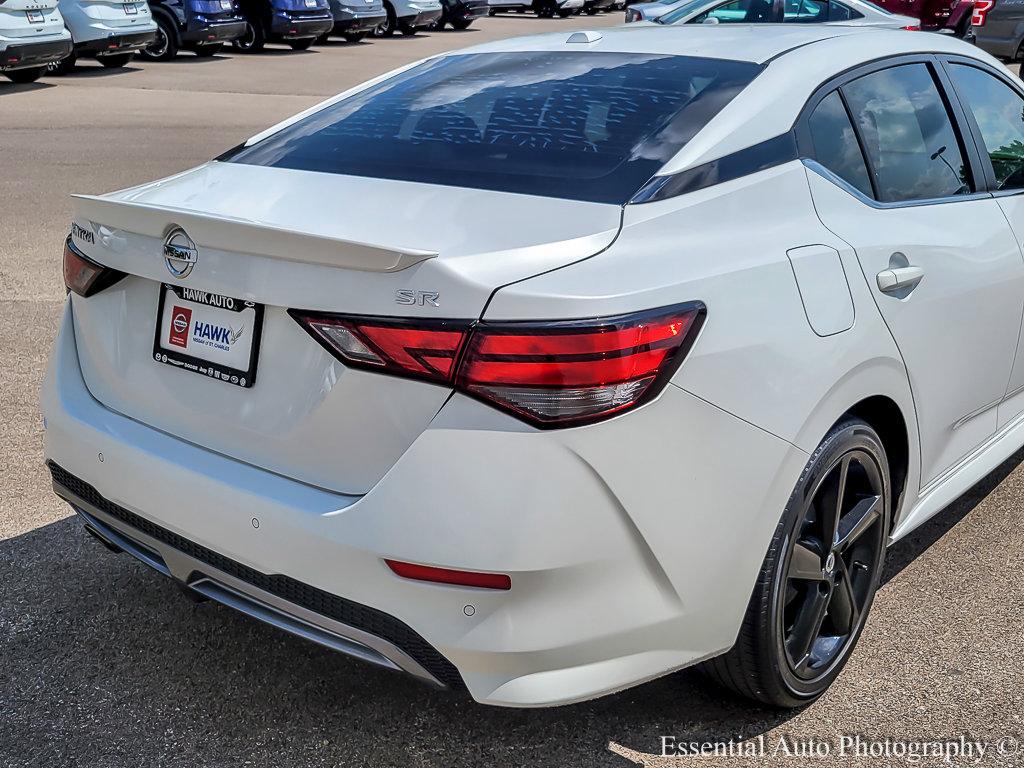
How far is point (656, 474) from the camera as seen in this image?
7.15 feet

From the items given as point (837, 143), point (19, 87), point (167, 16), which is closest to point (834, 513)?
point (837, 143)

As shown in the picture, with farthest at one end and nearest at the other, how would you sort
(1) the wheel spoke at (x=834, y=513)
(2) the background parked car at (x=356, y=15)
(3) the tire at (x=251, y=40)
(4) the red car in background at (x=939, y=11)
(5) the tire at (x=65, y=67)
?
1. (2) the background parked car at (x=356, y=15)
2. (3) the tire at (x=251, y=40)
3. (4) the red car in background at (x=939, y=11)
4. (5) the tire at (x=65, y=67)
5. (1) the wheel spoke at (x=834, y=513)

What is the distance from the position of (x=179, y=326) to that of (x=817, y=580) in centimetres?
160

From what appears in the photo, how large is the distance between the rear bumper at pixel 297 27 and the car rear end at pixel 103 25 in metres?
3.71

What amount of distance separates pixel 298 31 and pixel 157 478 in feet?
60.5

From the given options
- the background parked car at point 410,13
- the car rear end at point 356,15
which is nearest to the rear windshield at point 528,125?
the car rear end at point 356,15

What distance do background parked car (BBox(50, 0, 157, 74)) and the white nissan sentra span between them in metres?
13.9

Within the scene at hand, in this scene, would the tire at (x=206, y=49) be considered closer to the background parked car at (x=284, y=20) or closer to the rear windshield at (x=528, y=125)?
the background parked car at (x=284, y=20)

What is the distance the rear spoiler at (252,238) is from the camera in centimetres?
214

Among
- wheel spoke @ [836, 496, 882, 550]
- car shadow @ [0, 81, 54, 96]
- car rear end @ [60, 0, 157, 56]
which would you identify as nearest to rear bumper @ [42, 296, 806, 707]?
wheel spoke @ [836, 496, 882, 550]

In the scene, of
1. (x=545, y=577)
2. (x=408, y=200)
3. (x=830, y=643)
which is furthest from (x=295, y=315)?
(x=830, y=643)

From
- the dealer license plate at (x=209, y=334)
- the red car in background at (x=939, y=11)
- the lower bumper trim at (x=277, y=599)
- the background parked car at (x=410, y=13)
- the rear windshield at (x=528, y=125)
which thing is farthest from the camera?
the background parked car at (x=410, y=13)

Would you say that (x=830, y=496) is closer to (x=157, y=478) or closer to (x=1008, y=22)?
(x=157, y=478)

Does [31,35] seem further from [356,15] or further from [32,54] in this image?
[356,15]
